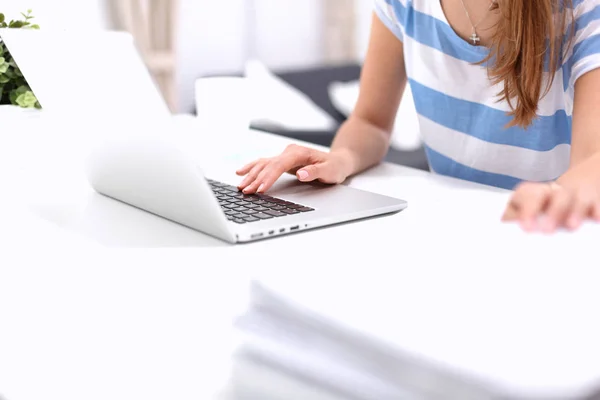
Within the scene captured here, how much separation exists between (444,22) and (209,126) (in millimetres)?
413

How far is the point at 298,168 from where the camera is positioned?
3.35 ft

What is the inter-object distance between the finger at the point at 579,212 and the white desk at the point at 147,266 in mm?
10

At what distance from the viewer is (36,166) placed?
1096 millimetres

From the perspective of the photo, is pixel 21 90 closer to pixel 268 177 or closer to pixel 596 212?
pixel 268 177

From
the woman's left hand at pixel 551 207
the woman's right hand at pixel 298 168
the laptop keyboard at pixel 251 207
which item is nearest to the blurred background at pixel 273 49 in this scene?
the woman's right hand at pixel 298 168

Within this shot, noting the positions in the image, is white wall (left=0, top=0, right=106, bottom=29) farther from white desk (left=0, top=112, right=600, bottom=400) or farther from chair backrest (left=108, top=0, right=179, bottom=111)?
chair backrest (left=108, top=0, right=179, bottom=111)

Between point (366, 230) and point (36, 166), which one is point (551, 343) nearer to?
point (366, 230)

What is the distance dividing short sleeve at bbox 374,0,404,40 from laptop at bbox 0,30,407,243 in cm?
44

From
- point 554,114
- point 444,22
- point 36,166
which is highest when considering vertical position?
point 444,22

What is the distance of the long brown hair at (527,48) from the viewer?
99cm

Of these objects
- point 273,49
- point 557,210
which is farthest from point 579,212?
point 273,49

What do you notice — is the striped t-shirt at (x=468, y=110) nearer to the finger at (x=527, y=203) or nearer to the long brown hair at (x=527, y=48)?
the long brown hair at (x=527, y=48)

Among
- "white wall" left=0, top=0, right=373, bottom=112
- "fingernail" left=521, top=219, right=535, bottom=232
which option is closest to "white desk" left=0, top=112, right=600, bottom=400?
"fingernail" left=521, top=219, right=535, bottom=232

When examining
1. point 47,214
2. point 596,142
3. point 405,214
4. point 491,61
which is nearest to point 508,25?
point 491,61
